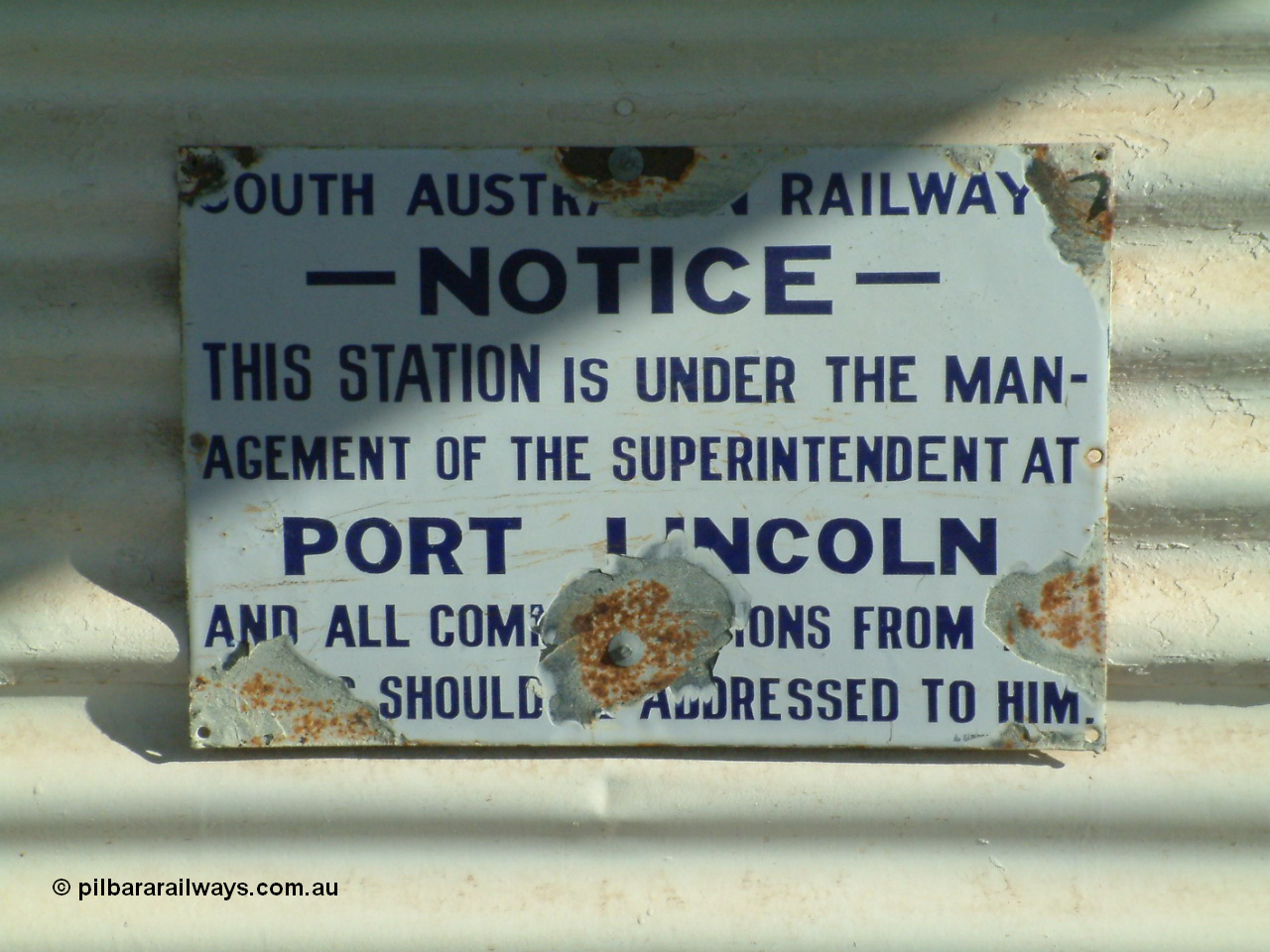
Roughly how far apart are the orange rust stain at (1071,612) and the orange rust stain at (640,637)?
420 mm

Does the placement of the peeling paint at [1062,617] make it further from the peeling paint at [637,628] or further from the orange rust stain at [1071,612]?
the peeling paint at [637,628]

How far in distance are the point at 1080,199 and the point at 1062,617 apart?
51cm

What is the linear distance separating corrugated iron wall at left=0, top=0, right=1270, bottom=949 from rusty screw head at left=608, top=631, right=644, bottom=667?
0.49 ft

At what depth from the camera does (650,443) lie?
134cm

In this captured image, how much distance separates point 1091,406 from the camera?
1309 mm

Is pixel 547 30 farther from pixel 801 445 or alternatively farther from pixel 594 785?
pixel 594 785

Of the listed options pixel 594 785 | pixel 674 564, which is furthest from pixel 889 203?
pixel 594 785

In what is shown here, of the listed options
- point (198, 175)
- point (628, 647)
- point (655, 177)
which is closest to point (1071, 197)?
point (655, 177)

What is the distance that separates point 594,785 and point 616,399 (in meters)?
0.50

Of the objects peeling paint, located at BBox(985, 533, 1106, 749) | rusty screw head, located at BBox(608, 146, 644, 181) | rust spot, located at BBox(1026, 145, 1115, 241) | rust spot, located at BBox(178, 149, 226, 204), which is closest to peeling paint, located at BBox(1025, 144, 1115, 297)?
rust spot, located at BBox(1026, 145, 1115, 241)

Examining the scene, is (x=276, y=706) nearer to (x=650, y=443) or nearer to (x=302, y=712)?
(x=302, y=712)

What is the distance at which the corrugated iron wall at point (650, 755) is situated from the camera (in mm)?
1312

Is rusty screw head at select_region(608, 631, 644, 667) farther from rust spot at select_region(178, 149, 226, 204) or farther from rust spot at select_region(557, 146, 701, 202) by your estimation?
rust spot at select_region(178, 149, 226, 204)

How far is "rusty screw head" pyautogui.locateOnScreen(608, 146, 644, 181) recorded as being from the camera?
1324 millimetres
